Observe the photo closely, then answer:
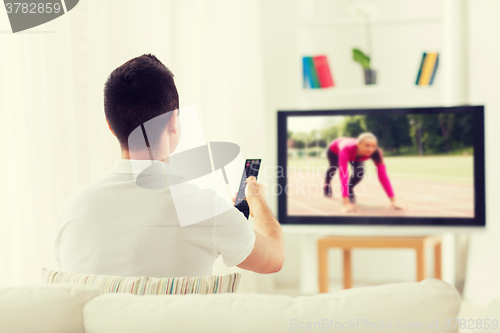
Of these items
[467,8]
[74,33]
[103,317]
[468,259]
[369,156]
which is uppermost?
[467,8]

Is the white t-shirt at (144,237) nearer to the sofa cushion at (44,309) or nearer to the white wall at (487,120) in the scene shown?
the sofa cushion at (44,309)

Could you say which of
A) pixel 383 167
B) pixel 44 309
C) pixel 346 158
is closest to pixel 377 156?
pixel 383 167

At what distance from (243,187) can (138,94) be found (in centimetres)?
48

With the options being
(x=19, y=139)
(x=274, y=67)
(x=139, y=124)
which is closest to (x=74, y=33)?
(x=19, y=139)

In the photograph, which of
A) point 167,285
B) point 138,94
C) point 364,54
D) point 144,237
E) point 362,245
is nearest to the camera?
point 167,285

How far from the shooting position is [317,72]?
2547 mm

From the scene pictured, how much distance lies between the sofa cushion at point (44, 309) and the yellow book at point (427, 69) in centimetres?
236

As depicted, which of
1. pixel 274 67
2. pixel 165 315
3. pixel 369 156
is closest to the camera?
pixel 165 315

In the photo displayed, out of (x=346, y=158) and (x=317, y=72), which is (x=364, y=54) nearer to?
(x=317, y=72)

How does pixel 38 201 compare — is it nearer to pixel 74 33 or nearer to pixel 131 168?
pixel 74 33

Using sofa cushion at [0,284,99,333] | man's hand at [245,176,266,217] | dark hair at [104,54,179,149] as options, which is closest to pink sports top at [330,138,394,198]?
man's hand at [245,176,266,217]

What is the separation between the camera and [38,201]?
1.61 meters

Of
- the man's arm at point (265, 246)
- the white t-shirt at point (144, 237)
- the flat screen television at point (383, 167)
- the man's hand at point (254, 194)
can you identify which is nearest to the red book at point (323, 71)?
the flat screen television at point (383, 167)

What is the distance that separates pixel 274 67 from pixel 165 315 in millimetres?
2352
